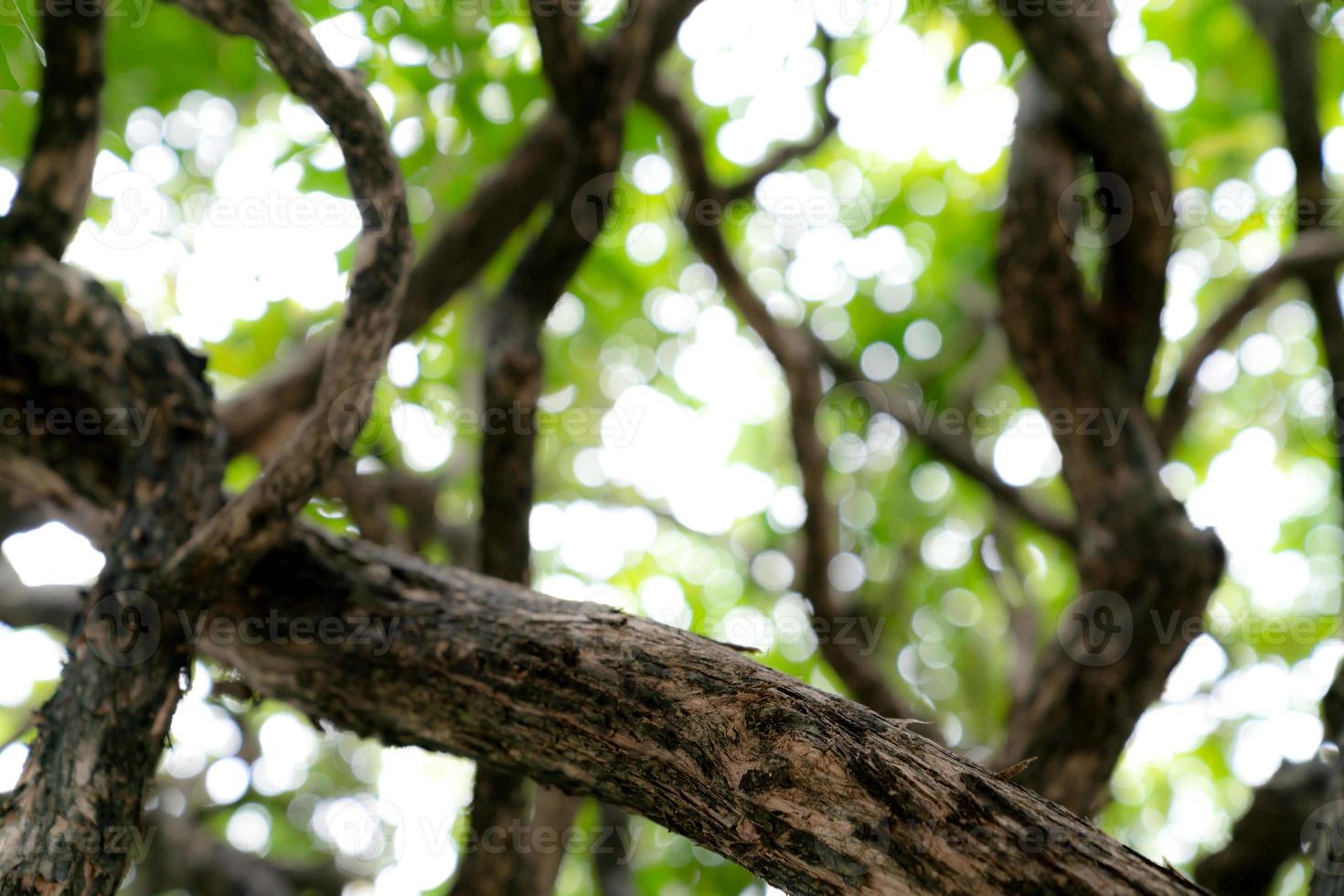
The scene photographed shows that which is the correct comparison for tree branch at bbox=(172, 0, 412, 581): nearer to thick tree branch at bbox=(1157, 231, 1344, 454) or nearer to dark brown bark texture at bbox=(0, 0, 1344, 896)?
dark brown bark texture at bbox=(0, 0, 1344, 896)

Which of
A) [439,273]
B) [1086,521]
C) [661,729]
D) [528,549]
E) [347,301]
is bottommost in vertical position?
[661,729]

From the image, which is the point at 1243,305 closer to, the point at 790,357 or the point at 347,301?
the point at 790,357

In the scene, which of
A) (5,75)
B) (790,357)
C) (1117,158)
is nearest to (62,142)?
(5,75)

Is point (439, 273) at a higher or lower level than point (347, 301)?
higher

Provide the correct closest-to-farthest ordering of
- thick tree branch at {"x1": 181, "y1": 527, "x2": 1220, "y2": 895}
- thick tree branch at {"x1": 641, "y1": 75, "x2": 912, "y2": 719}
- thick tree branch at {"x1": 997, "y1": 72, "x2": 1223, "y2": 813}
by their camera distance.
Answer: thick tree branch at {"x1": 181, "y1": 527, "x2": 1220, "y2": 895}
thick tree branch at {"x1": 997, "y1": 72, "x2": 1223, "y2": 813}
thick tree branch at {"x1": 641, "y1": 75, "x2": 912, "y2": 719}

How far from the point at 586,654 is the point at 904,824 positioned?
61cm

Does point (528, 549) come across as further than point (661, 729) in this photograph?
Yes

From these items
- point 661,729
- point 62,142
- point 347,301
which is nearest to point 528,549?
point 347,301

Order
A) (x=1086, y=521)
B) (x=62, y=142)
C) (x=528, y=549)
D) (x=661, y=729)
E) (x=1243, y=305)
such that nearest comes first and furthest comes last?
(x=661, y=729)
(x=62, y=142)
(x=528, y=549)
(x=1086, y=521)
(x=1243, y=305)

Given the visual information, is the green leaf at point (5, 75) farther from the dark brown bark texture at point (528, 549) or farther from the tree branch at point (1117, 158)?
the tree branch at point (1117, 158)

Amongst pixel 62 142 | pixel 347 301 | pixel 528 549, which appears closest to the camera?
pixel 347 301

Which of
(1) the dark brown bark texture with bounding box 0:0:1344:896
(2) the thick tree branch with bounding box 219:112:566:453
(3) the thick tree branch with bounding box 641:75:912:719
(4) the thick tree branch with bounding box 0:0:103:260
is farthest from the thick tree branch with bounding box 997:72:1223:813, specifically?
(4) the thick tree branch with bounding box 0:0:103:260

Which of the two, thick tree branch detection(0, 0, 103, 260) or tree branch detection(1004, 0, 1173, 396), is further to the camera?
tree branch detection(1004, 0, 1173, 396)

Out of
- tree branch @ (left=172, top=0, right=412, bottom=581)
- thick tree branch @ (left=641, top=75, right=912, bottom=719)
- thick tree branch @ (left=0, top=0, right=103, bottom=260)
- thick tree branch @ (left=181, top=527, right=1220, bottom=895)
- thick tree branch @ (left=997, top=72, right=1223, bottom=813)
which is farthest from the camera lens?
thick tree branch @ (left=641, top=75, right=912, bottom=719)
